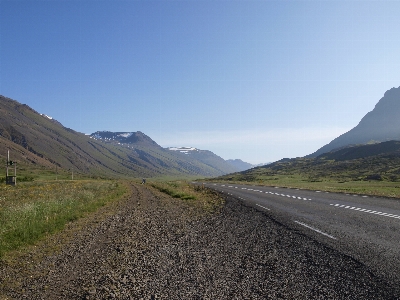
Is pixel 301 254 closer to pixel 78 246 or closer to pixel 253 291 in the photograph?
pixel 253 291

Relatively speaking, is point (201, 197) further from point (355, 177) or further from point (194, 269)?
point (355, 177)

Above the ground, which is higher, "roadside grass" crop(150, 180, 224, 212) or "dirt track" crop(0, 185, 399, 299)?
"dirt track" crop(0, 185, 399, 299)

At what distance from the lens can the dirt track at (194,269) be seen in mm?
6008

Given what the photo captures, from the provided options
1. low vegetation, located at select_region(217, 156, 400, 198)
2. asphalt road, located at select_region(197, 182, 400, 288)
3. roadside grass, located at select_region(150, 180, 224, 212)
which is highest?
asphalt road, located at select_region(197, 182, 400, 288)

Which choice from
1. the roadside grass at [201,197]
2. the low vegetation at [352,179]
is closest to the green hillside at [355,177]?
the low vegetation at [352,179]

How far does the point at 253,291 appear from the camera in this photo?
19.5ft

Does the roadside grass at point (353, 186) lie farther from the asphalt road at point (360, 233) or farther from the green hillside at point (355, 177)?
the asphalt road at point (360, 233)

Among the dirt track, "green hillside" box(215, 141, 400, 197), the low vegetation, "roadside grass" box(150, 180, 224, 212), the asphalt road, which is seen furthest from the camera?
"green hillside" box(215, 141, 400, 197)

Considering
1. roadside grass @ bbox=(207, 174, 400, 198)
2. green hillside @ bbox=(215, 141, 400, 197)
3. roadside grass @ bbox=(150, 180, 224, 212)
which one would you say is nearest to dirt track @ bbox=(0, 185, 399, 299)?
roadside grass @ bbox=(150, 180, 224, 212)

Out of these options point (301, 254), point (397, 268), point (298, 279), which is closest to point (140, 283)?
point (298, 279)

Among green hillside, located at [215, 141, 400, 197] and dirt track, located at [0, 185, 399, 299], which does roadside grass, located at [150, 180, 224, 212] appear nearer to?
dirt track, located at [0, 185, 399, 299]

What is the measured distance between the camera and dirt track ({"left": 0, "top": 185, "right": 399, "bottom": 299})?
237 inches

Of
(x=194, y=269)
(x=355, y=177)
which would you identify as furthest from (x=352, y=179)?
(x=194, y=269)

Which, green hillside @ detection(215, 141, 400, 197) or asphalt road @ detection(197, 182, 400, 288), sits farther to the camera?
green hillside @ detection(215, 141, 400, 197)
